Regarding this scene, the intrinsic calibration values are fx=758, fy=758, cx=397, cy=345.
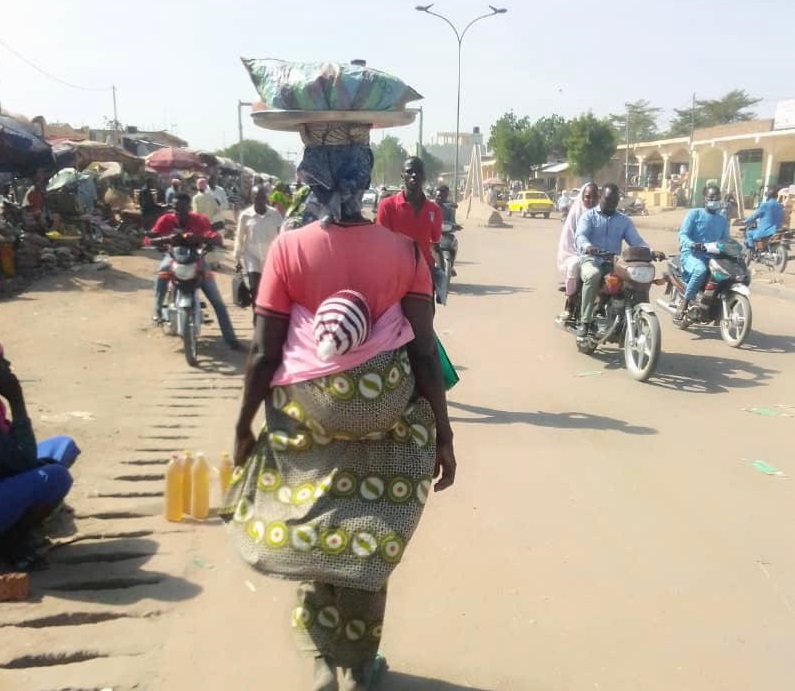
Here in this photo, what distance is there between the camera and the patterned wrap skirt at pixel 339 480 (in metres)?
2.25

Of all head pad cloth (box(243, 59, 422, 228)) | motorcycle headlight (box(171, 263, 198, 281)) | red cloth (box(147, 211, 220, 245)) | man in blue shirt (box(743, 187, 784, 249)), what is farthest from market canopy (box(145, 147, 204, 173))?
head pad cloth (box(243, 59, 422, 228))

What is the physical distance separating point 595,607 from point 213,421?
11.7 feet

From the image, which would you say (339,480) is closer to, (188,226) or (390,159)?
(188,226)

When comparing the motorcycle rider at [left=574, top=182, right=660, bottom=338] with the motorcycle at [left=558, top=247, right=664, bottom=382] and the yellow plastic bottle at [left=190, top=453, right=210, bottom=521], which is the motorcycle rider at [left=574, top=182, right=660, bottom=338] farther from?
the yellow plastic bottle at [left=190, top=453, right=210, bottom=521]

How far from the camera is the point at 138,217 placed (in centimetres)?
1861

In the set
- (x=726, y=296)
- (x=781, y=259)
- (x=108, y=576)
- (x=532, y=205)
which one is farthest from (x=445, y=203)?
(x=532, y=205)

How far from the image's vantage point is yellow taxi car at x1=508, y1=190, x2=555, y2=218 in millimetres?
43156

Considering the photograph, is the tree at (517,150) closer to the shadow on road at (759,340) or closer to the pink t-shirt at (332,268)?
the shadow on road at (759,340)

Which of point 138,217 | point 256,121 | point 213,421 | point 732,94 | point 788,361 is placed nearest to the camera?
point 256,121

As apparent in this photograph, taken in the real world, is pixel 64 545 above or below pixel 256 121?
below

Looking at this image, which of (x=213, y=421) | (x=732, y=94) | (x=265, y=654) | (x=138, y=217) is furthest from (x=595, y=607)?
(x=732, y=94)

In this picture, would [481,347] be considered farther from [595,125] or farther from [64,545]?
[595,125]

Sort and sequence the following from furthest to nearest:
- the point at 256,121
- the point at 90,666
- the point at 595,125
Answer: the point at 595,125 → the point at 90,666 → the point at 256,121

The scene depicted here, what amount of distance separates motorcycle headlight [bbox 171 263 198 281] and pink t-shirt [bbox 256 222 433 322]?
232 inches
